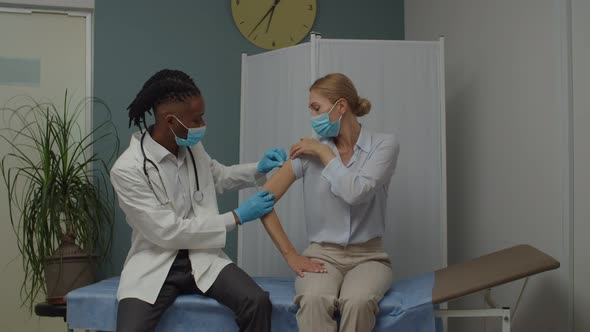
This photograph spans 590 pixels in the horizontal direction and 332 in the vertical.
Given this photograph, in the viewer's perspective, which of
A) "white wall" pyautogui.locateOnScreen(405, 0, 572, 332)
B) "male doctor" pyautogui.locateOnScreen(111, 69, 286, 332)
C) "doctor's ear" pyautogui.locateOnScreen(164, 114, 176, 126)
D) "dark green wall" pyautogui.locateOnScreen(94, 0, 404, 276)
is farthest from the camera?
"dark green wall" pyautogui.locateOnScreen(94, 0, 404, 276)

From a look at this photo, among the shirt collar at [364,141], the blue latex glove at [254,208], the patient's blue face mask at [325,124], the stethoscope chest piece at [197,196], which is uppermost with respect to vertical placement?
the patient's blue face mask at [325,124]

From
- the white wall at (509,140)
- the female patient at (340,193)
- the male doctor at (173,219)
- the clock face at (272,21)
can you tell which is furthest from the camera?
the clock face at (272,21)

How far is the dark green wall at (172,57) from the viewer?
410cm

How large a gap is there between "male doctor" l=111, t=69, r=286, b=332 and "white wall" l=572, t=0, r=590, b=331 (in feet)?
3.84

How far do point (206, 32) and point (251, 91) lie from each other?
0.66 meters

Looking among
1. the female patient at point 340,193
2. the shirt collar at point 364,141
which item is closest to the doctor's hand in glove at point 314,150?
the female patient at point 340,193

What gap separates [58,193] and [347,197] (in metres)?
1.70

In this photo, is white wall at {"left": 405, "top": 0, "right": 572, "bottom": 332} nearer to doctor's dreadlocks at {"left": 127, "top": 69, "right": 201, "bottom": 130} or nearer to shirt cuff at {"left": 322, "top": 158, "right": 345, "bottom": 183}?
shirt cuff at {"left": 322, "top": 158, "right": 345, "bottom": 183}

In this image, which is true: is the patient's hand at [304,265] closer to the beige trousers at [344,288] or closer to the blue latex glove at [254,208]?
the beige trousers at [344,288]

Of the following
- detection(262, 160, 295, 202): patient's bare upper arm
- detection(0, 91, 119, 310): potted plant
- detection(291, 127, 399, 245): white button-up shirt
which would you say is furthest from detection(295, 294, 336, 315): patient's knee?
detection(0, 91, 119, 310): potted plant

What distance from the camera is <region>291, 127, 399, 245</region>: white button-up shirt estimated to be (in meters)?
2.54

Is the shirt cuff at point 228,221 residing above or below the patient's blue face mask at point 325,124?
below

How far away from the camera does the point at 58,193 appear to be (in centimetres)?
355

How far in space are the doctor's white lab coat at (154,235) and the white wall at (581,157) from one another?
1318 millimetres
